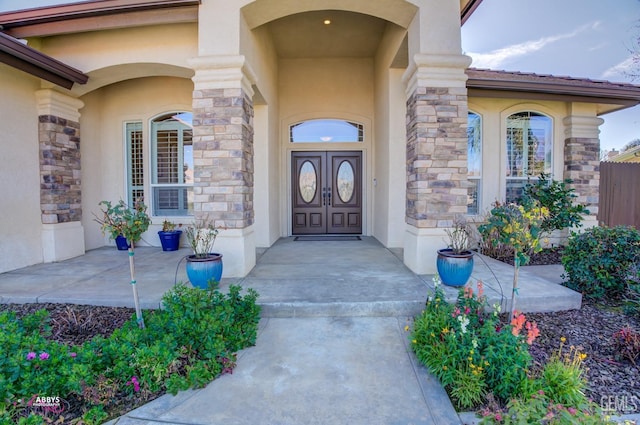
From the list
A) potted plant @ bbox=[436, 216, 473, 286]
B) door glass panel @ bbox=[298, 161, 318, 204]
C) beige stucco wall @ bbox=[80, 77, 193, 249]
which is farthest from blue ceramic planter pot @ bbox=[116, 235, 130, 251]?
potted plant @ bbox=[436, 216, 473, 286]

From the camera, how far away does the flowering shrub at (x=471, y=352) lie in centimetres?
→ 214

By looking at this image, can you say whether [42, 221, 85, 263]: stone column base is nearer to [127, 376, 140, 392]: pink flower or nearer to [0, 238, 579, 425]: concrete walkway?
[0, 238, 579, 425]: concrete walkway

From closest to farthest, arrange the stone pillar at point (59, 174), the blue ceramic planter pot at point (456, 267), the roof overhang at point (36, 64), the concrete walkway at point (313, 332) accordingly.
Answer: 1. the concrete walkway at point (313, 332)
2. the blue ceramic planter pot at point (456, 267)
3. the roof overhang at point (36, 64)
4. the stone pillar at point (59, 174)

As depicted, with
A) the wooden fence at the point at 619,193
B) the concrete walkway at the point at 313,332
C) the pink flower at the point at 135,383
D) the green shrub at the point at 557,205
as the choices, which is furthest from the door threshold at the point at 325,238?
the wooden fence at the point at 619,193

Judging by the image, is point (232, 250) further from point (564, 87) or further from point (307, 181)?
point (564, 87)

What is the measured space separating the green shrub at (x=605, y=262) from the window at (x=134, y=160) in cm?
775

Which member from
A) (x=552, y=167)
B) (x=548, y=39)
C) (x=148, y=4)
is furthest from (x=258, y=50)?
(x=548, y=39)

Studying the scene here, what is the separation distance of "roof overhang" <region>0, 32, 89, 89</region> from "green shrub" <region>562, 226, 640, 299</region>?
7.70m

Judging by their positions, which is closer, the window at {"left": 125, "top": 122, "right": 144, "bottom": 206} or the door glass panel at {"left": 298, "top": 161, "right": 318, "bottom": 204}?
the window at {"left": 125, "top": 122, "right": 144, "bottom": 206}

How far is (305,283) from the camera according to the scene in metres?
3.99

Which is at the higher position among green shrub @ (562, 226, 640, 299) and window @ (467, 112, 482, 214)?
window @ (467, 112, 482, 214)

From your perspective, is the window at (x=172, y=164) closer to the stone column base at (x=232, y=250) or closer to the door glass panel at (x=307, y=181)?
the door glass panel at (x=307, y=181)

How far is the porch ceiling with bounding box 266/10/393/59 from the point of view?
6.04 m

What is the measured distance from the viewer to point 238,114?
4297 millimetres
